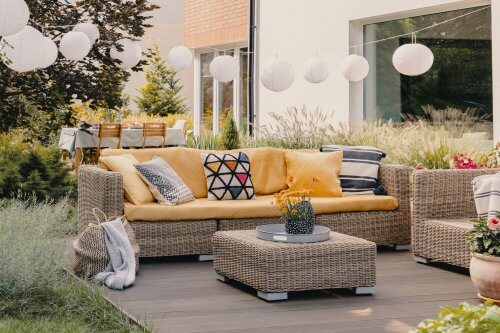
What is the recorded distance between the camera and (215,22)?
15.9 metres

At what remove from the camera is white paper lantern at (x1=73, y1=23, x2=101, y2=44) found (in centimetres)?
812

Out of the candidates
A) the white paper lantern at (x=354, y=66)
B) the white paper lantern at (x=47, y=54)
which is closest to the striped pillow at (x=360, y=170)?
the white paper lantern at (x=354, y=66)

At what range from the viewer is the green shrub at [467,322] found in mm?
1791

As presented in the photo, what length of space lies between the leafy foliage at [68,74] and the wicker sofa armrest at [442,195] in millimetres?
3582

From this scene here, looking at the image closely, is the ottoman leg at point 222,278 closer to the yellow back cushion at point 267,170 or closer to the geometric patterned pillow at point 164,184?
the geometric patterned pillow at point 164,184

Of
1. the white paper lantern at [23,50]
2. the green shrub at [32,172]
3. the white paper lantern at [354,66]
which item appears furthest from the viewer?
the white paper lantern at [354,66]

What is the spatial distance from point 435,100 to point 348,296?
191 inches

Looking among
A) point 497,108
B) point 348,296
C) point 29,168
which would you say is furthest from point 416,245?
point 29,168

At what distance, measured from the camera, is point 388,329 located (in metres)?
4.39

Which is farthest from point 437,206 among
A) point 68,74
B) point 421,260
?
point 68,74

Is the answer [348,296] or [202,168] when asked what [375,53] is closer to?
[202,168]

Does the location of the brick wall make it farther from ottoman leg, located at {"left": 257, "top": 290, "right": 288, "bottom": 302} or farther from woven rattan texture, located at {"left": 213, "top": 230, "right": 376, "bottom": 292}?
ottoman leg, located at {"left": 257, "top": 290, "right": 288, "bottom": 302}

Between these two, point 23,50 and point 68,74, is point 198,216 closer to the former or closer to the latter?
point 23,50

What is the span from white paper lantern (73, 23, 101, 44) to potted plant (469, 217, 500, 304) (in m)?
4.58
